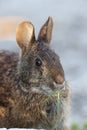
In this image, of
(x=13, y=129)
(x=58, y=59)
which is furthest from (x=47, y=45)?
(x=13, y=129)

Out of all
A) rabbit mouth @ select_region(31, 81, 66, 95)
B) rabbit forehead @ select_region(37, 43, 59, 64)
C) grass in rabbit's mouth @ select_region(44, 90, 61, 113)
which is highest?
rabbit forehead @ select_region(37, 43, 59, 64)

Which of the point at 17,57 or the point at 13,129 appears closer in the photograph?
the point at 13,129

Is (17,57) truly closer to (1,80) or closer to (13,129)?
(1,80)

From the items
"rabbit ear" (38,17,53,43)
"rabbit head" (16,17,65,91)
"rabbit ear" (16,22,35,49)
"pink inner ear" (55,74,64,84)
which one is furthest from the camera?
"rabbit ear" (38,17,53,43)

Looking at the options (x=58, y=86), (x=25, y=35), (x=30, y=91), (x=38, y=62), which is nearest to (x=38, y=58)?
(x=38, y=62)

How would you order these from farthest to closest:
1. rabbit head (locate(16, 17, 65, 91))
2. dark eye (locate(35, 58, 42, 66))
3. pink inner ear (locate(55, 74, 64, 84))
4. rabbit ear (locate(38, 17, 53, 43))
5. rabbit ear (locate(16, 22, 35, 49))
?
rabbit ear (locate(38, 17, 53, 43)), rabbit ear (locate(16, 22, 35, 49)), dark eye (locate(35, 58, 42, 66)), rabbit head (locate(16, 17, 65, 91)), pink inner ear (locate(55, 74, 64, 84))

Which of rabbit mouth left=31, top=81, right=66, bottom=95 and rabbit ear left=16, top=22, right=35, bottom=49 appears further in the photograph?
rabbit ear left=16, top=22, right=35, bottom=49

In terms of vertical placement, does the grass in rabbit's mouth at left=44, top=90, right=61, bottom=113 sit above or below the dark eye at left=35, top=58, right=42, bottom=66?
below

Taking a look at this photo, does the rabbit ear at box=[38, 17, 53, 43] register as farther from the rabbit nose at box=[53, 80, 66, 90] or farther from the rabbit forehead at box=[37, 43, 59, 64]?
the rabbit nose at box=[53, 80, 66, 90]

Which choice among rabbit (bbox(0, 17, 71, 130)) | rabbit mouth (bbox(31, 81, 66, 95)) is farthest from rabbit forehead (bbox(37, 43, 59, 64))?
rabbit mouth (bbox(31, 81, 66, 95))
